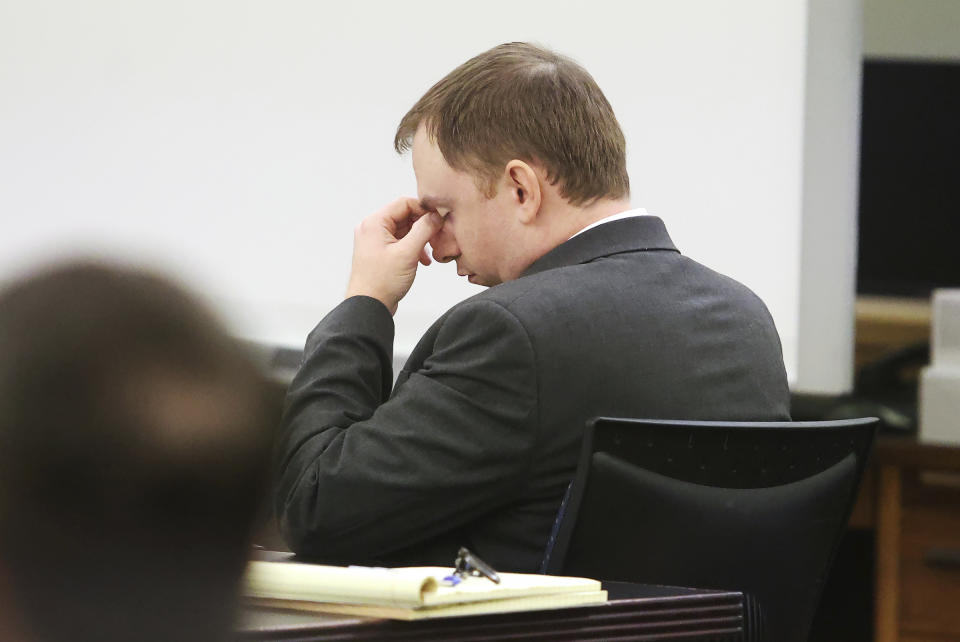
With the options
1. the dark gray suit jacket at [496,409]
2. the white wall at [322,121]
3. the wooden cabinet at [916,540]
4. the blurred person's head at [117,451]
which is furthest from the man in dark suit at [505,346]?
the wooden cabinet at [916,540]

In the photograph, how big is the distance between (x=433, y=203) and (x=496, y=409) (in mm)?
381

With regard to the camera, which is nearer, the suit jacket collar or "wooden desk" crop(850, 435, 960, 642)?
the suit jacket collar

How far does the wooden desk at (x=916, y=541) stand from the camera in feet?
8.92

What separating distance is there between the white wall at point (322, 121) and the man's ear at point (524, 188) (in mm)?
1251

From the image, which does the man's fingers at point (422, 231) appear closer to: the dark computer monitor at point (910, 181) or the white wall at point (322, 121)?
the white wall at point (322, 121)

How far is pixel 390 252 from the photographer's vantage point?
4.98ft

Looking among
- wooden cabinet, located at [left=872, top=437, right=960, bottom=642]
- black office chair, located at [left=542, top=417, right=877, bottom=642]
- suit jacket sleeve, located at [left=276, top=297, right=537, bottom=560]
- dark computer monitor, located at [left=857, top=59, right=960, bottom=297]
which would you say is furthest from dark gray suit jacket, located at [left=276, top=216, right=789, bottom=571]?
dark computer monitor, located at [left=857, top=59, right=960, bottom=297]

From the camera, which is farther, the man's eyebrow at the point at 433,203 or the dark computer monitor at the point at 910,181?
the dark computer monitor at the point at 910,181

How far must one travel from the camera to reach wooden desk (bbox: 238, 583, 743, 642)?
0.78m

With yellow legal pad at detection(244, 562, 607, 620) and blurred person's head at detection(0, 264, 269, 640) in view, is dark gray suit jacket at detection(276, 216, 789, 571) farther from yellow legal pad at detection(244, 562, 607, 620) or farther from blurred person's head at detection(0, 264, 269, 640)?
blurred person's head at detection(0, 264, 269, 640)

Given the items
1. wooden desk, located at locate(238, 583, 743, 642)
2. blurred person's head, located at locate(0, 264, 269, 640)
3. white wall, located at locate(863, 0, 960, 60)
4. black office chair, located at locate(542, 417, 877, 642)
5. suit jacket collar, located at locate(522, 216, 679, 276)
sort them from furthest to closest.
Answer: white wall, located at locate(863, 0, 960, 60), suit jacket collar, located at locate(522, 216, 679, 276), black office chair, located at locate(542, 417, 877, 642), wooden desk, located at locate(238, 583, 743, 642), blurred person's head, located at locate(0, 264, 269, 640)

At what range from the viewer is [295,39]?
111 inches

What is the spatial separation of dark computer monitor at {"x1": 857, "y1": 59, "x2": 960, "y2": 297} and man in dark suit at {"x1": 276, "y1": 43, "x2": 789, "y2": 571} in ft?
5.10

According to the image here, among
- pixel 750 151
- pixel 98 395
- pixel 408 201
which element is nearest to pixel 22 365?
pixel 98 395
